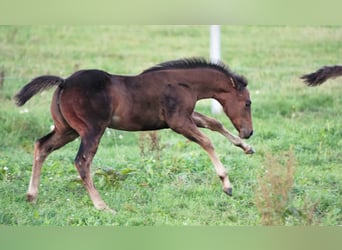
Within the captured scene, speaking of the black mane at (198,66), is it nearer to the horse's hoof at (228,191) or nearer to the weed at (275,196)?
the horse's hoof at (228,191)

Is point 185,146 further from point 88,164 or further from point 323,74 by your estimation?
point 88,164

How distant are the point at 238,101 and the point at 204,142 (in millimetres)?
688

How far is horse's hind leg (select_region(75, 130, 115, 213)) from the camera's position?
24.3 feet

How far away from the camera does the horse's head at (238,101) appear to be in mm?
8023

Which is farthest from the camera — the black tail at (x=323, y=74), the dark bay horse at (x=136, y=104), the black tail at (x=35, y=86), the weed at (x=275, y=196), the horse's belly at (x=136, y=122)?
the black tail at (x=323, y=74)

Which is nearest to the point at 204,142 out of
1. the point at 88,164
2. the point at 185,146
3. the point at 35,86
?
the point at 88,164

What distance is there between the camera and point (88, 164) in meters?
7.51

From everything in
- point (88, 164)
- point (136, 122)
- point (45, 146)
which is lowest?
point (88, 164)

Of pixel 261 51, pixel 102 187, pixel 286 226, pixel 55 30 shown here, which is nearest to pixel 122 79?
pixel 102 187

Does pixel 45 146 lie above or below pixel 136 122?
below

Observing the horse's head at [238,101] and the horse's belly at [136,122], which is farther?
the horse's head at [238,101]

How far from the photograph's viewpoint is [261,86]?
11773 millimetres

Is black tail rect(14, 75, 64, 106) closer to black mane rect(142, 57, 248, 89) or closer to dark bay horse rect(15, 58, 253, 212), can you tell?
dark bay horse rect(15, 58, 253, 212)

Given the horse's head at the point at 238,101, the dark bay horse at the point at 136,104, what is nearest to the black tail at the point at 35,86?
the dark bay horse at the point at 136,104
